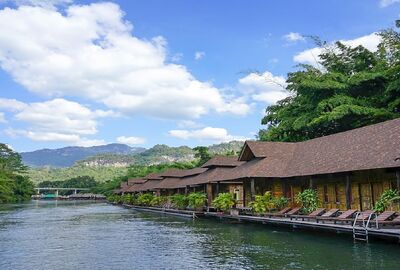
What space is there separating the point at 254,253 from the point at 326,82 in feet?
92.7

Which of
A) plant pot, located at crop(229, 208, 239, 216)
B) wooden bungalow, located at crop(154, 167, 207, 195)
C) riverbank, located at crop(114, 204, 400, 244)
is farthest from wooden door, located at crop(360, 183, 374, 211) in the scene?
wooden bungalow, located at crop(154, 167, 207, 195)

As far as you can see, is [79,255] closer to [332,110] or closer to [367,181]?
[367,181]

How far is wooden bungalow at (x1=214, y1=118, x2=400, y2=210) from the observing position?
72.8ft

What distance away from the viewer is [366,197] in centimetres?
2408

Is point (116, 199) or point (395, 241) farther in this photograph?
point (116, 199)

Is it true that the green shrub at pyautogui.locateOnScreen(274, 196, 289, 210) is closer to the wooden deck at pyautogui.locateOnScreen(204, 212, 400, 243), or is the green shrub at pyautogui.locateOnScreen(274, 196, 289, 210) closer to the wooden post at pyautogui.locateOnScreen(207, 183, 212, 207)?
the wooden deck at pyautogui.locateOnScreen(204, 212, 400, 243)

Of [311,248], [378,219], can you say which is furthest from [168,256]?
[378,219]

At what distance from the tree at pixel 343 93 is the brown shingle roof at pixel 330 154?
8.00 metres

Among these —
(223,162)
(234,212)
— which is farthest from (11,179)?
(234,212)

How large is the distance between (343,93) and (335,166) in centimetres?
1950

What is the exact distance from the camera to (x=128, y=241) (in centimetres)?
2247

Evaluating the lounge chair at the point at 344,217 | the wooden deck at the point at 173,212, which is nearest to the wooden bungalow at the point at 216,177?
the wooden deck at the point at 173,212

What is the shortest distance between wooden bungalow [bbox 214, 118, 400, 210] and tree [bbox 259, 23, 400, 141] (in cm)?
832

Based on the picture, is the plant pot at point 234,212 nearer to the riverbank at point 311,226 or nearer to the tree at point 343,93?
the riverbank at point 311,226
